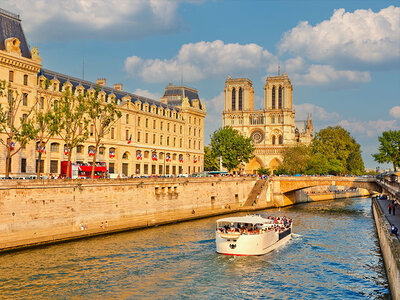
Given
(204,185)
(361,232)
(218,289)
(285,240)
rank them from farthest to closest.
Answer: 1. (204,185)
2. (361,232)
3. (285,240)
4. (218,289)

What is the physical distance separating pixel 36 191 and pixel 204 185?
37547mm

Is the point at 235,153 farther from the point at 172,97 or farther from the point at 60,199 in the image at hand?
the point at 60,199

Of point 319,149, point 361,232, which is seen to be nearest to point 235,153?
point 319,149

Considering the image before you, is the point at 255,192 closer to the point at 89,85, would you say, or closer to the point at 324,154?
the point at 89,85

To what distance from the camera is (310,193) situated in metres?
121

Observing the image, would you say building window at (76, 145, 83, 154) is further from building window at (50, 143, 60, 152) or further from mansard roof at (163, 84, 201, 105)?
mansard roof at (163, 84, 201, 105)

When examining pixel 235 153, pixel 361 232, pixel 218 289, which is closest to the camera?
pixel 218 289

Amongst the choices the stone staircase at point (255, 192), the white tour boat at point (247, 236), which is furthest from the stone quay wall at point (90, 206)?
the white tour boat at point (247, 236)

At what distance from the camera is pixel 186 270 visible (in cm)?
3734

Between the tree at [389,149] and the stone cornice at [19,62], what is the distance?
95775 millimetres

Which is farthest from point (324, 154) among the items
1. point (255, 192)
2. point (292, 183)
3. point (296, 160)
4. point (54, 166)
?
point (54, 166)

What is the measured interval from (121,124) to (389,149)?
251ft

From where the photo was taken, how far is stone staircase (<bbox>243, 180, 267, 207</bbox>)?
92.5m

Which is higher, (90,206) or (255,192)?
(255,192)
